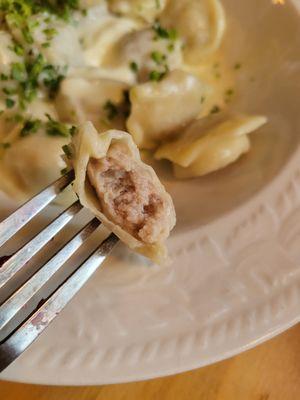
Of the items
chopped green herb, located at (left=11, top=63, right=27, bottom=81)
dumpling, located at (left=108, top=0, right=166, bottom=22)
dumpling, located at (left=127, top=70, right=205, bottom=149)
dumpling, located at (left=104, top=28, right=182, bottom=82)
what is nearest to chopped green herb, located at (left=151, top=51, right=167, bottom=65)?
dumpling, located at (left=104, top=28, right=182, bottom=82)

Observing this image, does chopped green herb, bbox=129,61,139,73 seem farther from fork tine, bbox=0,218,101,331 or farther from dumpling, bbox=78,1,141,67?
fork tine, bbox=0,218,101,331

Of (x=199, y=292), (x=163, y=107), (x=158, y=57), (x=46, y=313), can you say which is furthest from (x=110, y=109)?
(x=46, y=313)

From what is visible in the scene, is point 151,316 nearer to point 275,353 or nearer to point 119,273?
point 119,273

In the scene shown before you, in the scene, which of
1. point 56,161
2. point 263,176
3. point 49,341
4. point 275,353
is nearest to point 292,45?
point 263,176

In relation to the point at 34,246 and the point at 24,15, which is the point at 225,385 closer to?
the point at 34,246

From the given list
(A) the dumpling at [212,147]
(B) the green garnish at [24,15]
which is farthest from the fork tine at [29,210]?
(B) the green garnish at [24,15]

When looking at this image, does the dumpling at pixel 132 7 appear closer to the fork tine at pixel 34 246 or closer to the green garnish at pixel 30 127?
the green garnish at pixel 30 127

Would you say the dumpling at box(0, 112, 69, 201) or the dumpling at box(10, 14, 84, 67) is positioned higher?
the dumpling at box(10, 14, 84, 67)

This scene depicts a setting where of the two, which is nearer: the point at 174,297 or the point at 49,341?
the point at 49,341
